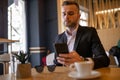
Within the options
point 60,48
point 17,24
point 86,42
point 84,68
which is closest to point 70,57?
point 60,48

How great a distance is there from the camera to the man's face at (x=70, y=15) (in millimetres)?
1605

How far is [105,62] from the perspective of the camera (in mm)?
1299

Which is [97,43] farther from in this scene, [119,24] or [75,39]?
[119,24]

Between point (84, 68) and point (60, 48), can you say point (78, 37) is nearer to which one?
point (60, 48)

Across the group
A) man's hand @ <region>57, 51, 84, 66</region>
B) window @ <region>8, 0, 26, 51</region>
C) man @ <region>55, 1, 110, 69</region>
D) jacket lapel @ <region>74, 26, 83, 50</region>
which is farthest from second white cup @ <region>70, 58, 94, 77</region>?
window @ <region>8, 0, 26, 51</region>

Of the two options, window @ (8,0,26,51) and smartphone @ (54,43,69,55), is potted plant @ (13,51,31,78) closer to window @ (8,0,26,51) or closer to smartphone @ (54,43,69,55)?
smartphone @ (54,43,69,55)

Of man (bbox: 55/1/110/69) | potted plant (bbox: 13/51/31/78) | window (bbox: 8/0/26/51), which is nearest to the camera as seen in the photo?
potted plant (bbox: 13/51/31/78)

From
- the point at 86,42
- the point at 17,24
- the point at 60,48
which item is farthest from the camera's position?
the point at 17,24

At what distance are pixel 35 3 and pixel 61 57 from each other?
3772mm

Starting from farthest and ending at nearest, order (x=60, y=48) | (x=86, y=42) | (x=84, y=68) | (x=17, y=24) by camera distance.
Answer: (x=17, y=24) < (x=86, y=42) < (x=60, y=48) < (x=84, y=68)

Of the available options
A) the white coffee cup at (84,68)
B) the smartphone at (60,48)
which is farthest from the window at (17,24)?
the white coffee cup at (84,68)

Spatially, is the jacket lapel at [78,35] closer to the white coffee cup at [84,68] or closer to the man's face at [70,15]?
the man's face at [70,15]

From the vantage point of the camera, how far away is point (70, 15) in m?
1.63

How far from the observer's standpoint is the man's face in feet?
5.27
